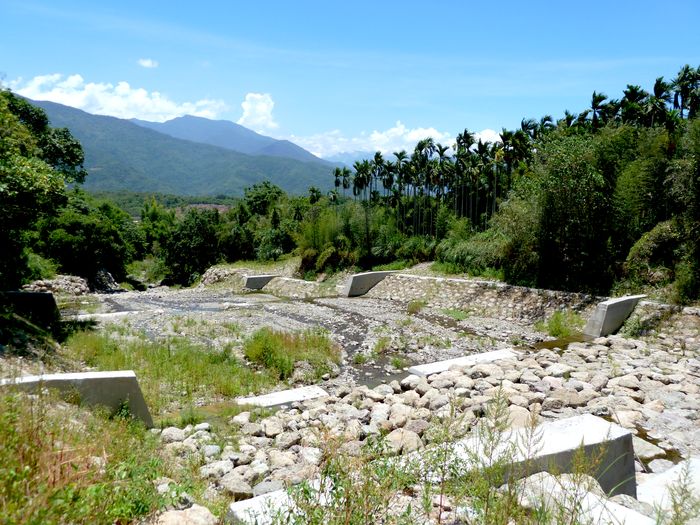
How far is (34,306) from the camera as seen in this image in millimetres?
15000

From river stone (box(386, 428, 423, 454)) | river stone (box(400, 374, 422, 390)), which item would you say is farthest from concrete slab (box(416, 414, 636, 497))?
river stone (box(400, 374, 422, 390))

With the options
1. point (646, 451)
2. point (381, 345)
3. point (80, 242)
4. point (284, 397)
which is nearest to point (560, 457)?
point (646, 451)

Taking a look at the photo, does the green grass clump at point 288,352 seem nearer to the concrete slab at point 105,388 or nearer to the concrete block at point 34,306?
the concrete slab at point 105,388

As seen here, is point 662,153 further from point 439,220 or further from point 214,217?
point 214,217

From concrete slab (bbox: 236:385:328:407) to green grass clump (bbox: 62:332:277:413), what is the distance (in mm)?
579

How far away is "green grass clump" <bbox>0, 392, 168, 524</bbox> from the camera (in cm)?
223

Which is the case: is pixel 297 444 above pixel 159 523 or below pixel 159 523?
below

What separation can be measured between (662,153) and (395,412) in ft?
50.3

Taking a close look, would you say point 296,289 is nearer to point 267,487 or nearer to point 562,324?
point 562,324

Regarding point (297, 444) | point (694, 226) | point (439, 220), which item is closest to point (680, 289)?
point (694, 226)

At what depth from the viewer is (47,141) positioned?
2759 centimetres

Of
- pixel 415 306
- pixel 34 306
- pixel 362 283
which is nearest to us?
pixel 34 306

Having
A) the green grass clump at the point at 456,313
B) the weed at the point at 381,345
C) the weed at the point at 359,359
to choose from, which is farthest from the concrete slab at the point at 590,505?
the green grass clump at the point at 456,313

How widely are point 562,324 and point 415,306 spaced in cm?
616
